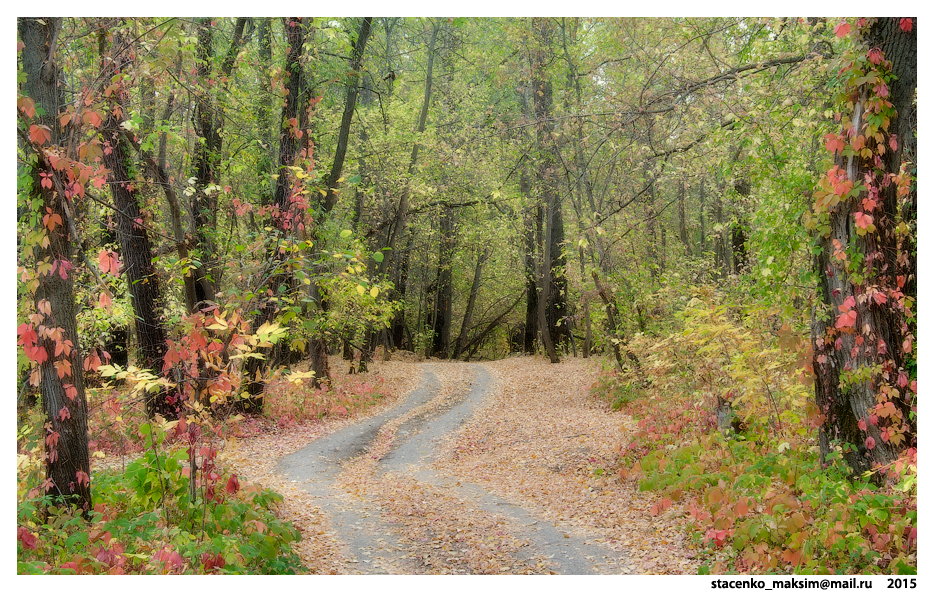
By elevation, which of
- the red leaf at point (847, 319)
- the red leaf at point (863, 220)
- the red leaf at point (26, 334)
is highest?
the red leaf at point (863, 220)

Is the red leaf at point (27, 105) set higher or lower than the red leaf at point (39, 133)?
higher

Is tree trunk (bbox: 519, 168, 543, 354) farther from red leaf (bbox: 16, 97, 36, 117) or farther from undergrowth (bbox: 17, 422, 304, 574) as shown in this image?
red leaf (bbox: 16, 97, 36, 117)

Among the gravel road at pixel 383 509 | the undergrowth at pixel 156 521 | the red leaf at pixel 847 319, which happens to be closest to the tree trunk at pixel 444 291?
the gravel road at pixel 383 509

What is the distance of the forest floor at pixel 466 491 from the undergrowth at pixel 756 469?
0.39m

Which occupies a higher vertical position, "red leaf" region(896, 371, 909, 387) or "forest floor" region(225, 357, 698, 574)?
"red leaf" region(896, 371, 909, 387)

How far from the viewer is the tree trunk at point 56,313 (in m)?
Result: 4.23

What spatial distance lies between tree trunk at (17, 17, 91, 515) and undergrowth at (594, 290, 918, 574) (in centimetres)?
518

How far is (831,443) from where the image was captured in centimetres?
534

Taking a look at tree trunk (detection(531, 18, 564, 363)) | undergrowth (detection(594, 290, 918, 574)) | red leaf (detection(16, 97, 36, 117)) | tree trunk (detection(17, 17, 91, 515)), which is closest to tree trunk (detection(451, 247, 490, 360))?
tree trunk (detection(531, 18, 564, 363))

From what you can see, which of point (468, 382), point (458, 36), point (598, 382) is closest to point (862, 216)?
point (598, 382)

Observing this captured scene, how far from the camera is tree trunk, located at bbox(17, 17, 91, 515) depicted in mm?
4234

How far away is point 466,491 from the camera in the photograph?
775cm

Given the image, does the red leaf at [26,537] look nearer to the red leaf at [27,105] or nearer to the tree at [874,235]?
the red leaf at [27,105]

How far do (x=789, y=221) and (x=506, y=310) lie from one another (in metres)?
22.9
